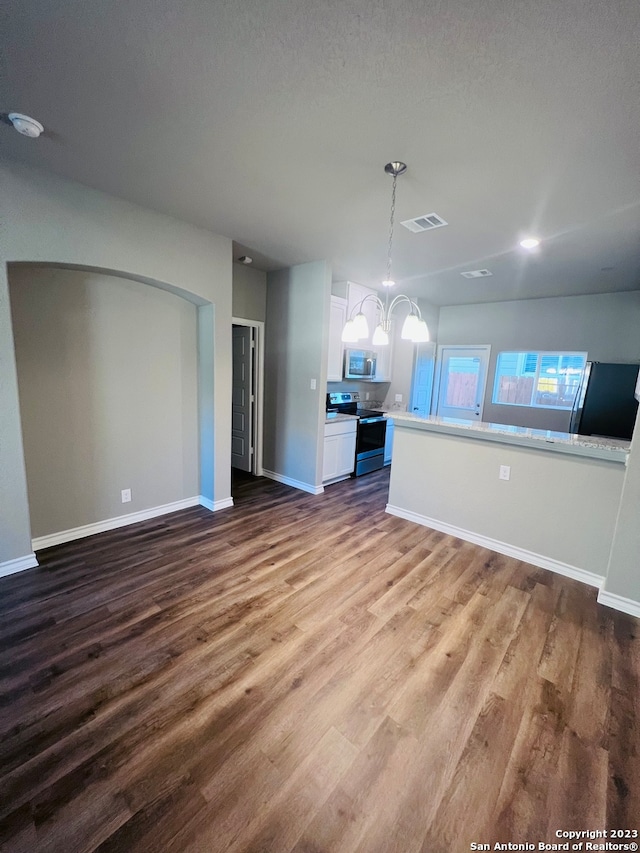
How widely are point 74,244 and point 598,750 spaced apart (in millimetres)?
4267

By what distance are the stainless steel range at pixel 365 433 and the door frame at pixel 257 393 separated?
1071 mm

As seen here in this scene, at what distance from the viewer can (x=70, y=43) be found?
4.71 ft

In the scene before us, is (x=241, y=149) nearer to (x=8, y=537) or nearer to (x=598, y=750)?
(x=8, y=537)

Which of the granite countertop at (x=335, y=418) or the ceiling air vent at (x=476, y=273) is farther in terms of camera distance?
the granite countertop at (x=335, y=418)

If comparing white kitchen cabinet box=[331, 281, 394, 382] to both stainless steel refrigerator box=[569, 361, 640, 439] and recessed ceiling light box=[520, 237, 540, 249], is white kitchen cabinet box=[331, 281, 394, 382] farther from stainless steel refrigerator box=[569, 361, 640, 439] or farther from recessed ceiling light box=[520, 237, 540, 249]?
stainless steel refrigerator box=[569, 361, 640, 439]

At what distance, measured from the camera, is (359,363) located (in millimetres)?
5301

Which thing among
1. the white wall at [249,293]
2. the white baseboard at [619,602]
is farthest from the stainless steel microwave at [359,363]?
the white baseboard at [619,602]

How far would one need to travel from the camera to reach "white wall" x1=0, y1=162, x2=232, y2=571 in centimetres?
237

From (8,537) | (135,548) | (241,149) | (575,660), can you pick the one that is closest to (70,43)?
(241,149)

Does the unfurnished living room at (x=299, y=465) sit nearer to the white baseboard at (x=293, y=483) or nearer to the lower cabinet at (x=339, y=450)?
the white baseboard at (x=293, y=483)

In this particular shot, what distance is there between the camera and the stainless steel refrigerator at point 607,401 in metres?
4.21

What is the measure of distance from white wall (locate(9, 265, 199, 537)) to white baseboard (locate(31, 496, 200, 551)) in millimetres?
45

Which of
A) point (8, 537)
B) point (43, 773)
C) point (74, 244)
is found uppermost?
point (74, 244)
